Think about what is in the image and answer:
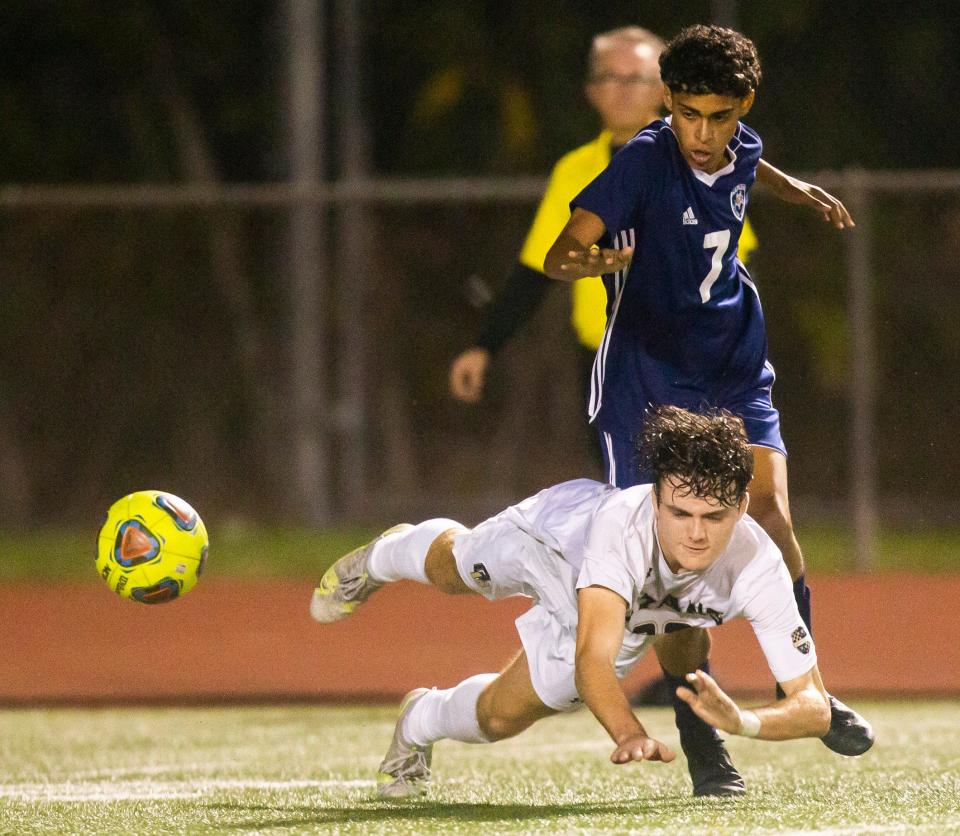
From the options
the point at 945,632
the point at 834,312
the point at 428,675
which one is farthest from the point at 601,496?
the point at 834,312

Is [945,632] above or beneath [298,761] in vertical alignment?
beneath

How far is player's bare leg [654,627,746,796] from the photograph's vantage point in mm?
5082

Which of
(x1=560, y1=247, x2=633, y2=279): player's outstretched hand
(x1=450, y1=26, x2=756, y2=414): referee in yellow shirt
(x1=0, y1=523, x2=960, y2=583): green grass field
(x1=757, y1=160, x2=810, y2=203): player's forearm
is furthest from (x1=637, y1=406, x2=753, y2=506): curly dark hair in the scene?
(x1=0, y1=523, x2=960, y2=583): green grass field

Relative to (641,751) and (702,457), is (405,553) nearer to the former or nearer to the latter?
(702,457)

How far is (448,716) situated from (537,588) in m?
0.44

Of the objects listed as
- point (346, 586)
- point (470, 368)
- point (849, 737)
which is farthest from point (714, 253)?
point (470, 368)

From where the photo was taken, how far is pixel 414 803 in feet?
16.3

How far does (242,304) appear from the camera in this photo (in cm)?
1359

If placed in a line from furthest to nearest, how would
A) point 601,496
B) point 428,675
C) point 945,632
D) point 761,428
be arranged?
point 945,632 < point 428,675 < point 761,428 < point 601,496

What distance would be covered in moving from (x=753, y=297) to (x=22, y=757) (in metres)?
2.80

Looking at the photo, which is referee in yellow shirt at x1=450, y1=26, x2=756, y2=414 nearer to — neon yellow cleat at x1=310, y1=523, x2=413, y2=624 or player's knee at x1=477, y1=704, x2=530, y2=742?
neon yellow cleat at x1=310, y1=523, x2=413, y2=624

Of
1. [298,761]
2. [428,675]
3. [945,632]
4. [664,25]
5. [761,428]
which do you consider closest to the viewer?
[761,428]

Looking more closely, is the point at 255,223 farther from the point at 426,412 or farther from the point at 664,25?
the point at 664,25

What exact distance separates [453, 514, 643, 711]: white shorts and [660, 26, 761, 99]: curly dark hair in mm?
1248
